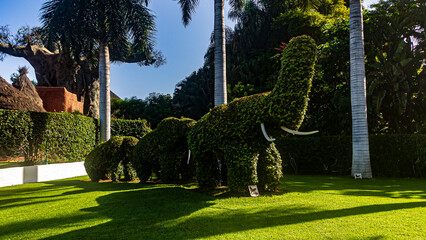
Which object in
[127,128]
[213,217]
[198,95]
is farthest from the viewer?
[198,95]

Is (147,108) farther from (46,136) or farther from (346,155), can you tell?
(346,155)

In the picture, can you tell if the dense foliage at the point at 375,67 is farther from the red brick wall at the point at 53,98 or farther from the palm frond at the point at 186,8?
the red brick wall at the point at 53,98

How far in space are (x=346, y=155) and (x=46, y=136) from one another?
48.7 ft

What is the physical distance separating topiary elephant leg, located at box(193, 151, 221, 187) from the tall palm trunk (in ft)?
22.7

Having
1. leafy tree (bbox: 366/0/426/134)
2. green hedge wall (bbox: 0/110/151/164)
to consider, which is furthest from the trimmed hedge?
leafy tree (bbox: 366/0/426/134)

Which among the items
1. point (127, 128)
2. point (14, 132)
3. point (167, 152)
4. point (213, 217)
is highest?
point (127, 128)

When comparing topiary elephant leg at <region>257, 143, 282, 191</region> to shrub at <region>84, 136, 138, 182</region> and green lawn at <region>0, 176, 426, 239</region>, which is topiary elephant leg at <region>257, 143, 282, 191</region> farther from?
shrub at <region>84, 136, 138, 182</region>

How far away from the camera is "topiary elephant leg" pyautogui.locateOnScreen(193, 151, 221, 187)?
8.41 metres

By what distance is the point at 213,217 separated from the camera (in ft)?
17.6

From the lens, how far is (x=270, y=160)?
763 centimetres

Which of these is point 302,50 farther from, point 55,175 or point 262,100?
point 55,175

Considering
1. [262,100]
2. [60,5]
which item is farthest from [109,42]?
[262,100]

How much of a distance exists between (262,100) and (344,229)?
3457 mm

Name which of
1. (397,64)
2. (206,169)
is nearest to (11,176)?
(206,169)
